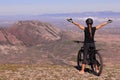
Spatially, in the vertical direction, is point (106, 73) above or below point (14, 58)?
above

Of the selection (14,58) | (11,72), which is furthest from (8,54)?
(11,72)

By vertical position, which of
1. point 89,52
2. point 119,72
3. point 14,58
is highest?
point 89,52

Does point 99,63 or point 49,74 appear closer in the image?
point 99,63

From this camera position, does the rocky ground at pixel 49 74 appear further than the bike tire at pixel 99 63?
No

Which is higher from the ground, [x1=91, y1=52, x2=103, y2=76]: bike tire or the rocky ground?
[x1=91, y1=52, x2=103, y2=76]: bike tire

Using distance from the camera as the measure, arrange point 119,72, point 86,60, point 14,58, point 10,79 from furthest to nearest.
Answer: point 14,58 < point 119,72 < point 86,60 < point 10,79

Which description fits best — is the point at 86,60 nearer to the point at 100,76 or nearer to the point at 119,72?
the point at 100,76

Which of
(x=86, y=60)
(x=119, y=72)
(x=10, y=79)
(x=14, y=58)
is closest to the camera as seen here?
(x=10, y=79)

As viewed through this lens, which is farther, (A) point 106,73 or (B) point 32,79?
(A) point 106,73

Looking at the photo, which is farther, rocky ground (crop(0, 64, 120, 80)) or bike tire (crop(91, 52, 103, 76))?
bike tire (crop(91, 52, 103, 76))

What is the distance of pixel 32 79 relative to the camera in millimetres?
19875

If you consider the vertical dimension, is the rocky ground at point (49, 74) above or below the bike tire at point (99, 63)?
below

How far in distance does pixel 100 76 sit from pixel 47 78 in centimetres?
344

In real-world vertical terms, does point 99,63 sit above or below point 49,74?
above
